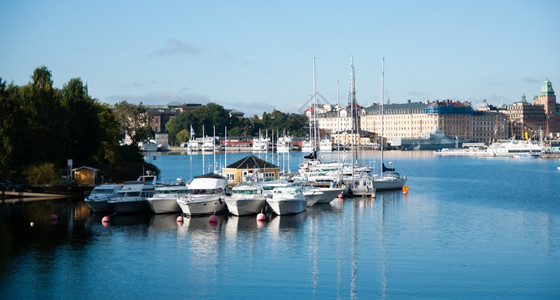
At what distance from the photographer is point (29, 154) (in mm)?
65812

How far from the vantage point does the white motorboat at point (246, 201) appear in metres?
53.0

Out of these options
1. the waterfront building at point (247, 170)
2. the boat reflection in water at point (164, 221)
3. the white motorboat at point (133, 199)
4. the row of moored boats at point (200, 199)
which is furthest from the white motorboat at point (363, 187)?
the white motorboat at point (133, 199)

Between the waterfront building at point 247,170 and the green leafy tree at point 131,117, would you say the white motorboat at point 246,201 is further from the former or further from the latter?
the green leafy tree at point 131,117

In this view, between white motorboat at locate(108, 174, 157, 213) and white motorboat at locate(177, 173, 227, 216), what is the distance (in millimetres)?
3049

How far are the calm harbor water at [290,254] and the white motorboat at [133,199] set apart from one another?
95 centimetres

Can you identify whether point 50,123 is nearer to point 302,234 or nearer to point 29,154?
point 29,154

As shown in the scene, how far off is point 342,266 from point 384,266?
6.30 ft

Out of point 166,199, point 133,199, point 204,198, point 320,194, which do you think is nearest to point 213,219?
point 204,198

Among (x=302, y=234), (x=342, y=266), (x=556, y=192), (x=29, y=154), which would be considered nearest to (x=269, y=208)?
(x=302, y=234)

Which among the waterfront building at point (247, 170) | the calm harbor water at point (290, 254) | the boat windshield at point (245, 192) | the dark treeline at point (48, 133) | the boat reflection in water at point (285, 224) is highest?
the dark treeline at point (48, 133)

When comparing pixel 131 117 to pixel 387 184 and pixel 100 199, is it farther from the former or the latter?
pixel 100 199

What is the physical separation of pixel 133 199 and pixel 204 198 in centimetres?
A: 500

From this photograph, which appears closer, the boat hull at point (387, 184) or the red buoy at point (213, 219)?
the red buoy at point (213, 219)

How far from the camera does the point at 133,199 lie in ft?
178
